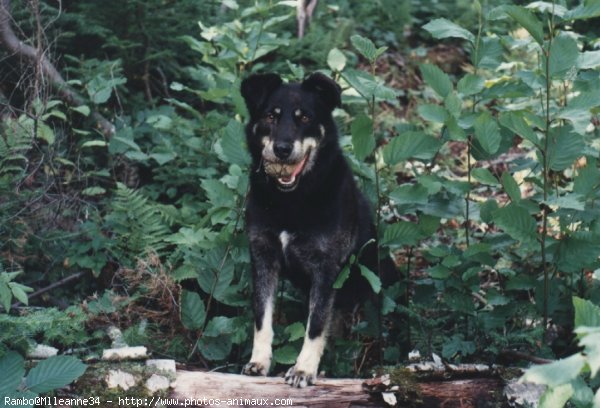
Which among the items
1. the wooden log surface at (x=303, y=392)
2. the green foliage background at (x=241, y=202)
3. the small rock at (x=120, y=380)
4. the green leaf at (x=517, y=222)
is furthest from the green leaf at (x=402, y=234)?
the small rock at (x=120, y=380)

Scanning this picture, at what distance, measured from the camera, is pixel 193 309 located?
4742 millimetres

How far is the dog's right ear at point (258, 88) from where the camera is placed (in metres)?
4.88

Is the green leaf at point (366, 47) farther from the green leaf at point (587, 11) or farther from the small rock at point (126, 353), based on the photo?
the small rock at point (126, 353)

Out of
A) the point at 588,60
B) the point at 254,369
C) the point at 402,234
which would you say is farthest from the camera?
the point at 402,234

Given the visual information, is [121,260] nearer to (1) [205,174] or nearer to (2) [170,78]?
(1) [205,174]

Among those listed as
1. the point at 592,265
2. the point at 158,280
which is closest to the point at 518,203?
the point at 592,265

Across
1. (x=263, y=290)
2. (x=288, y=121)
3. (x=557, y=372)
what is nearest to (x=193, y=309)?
(x=263, y=290)

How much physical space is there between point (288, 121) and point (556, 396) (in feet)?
8.73

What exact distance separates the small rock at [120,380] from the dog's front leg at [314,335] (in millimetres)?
894

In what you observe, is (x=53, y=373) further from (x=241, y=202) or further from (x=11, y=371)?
(x=241, y=202)

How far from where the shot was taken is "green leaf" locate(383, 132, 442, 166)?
4574 millimetres

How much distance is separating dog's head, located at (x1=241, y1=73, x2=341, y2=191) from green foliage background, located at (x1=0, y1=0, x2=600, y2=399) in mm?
237

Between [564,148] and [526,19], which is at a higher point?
[526,19]

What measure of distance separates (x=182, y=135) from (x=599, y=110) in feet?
12.4
